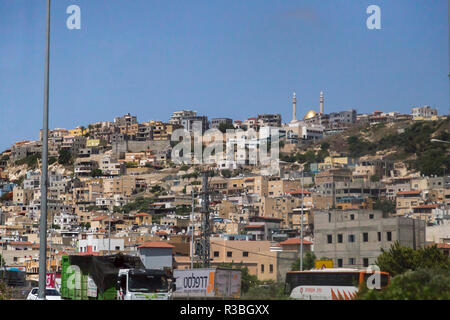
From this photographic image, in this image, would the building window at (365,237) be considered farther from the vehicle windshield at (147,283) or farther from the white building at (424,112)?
the white building at (424,112)

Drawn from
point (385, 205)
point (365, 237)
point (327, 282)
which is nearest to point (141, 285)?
point (327, 282)

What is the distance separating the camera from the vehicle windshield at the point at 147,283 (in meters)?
21.8

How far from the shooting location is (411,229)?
167 ft

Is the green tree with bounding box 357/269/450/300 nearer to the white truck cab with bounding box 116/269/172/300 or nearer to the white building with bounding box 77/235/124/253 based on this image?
the white truck cab with bounding box 116/269/172/300

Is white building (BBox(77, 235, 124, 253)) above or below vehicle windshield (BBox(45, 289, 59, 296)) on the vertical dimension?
below

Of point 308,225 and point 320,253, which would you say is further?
point 308,225

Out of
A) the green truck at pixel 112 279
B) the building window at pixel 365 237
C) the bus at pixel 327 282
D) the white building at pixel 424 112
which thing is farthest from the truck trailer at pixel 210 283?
the white building at pixel 424 112

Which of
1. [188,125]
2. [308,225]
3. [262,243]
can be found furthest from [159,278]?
[188,125]

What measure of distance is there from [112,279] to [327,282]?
5618 mm

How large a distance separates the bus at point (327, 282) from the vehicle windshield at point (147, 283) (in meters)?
3.26

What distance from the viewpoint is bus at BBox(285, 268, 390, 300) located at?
2192 cm

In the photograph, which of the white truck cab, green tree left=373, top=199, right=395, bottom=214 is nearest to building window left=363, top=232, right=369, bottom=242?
the white truck cab
